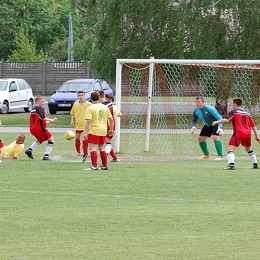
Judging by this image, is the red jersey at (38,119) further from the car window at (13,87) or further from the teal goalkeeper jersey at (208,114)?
the car window at (13,87)

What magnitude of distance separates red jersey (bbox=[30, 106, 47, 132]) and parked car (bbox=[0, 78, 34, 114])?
747 inches

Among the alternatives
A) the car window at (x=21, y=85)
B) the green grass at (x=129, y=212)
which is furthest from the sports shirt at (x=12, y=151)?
the car window at (x=21, y=85)

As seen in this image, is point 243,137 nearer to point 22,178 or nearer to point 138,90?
point 22,178

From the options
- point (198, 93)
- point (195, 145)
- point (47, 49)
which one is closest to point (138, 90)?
point (195, 145)

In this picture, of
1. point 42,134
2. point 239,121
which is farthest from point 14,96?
point 239,121

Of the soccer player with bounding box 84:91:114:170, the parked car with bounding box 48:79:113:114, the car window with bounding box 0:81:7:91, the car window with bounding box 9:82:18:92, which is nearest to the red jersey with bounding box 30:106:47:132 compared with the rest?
the soccer player with bounding box 84:91:114:170

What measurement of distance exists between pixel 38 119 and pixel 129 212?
8384 mm

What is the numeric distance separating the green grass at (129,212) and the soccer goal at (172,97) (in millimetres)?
6130

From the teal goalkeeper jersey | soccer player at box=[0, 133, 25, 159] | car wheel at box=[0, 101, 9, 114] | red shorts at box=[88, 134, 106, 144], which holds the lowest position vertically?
car wheel at box=[0, 101, 9, 114]

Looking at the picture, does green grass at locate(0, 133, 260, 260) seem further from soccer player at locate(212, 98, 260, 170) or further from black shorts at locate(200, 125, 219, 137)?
black shorts at locate(200, 125, 219, 137)

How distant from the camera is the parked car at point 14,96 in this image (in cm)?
3900

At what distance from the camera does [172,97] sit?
2923 cm

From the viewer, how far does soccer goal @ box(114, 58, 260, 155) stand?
2503 centimetres

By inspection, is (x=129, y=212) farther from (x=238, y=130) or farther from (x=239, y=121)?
(x=239, y=121)
